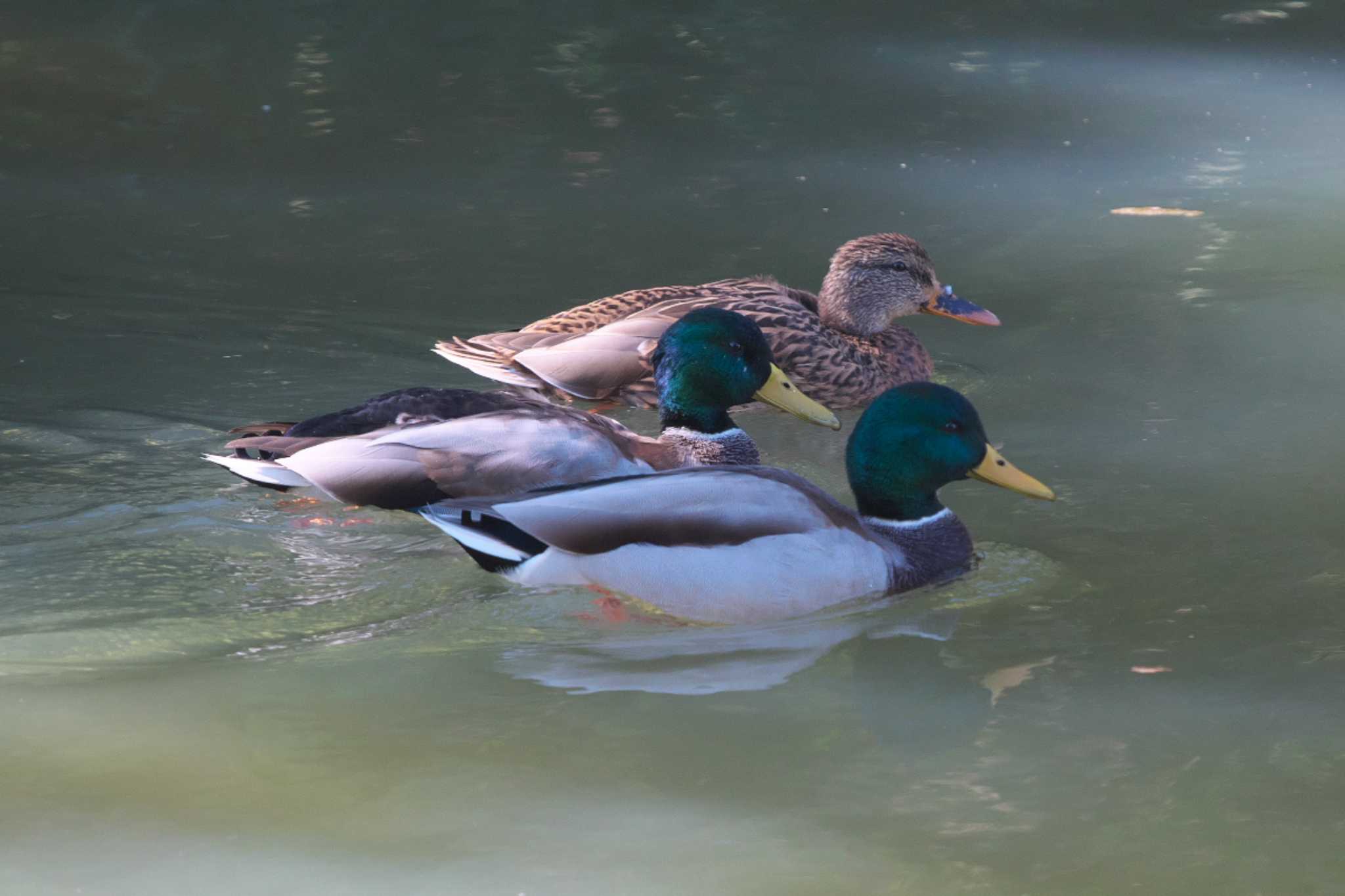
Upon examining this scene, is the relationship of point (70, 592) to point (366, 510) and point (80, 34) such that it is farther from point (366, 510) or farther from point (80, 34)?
point (80, 34)

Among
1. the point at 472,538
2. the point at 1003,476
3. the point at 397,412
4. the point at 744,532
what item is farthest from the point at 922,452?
the point at 397,412

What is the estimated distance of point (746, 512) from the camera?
15.5 ft

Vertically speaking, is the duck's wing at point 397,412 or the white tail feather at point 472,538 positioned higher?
the duck's wing at point 397,412

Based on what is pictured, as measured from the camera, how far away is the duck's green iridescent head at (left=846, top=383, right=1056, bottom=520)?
16.8ft

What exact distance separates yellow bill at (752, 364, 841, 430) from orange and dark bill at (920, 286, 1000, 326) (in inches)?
55.0

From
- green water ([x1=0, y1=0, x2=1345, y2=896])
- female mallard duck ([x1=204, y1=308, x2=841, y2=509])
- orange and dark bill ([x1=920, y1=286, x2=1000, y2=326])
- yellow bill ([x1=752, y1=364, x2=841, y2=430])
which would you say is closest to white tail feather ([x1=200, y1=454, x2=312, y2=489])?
female mallard duck ([x1=204, y1=308, x2=841, y2=509])

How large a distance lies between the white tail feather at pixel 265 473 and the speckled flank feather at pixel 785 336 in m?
1.37

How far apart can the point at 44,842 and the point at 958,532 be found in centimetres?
267

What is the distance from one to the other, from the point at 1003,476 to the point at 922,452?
25 centimetres

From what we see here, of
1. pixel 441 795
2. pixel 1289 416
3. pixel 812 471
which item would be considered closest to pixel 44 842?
pixel 441 795

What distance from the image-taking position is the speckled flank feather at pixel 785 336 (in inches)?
259

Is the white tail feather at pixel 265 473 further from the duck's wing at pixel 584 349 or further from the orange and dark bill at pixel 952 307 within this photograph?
the orange and dark bill at pixel 952 307

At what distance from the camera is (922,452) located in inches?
203

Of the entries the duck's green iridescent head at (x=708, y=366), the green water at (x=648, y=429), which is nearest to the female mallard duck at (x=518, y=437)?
the duck's green iridescent head at (x=708, y=366)
